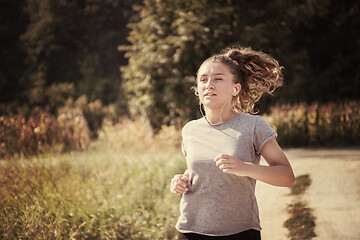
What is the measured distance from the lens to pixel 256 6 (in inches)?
380

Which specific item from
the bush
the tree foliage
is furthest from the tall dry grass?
the bush

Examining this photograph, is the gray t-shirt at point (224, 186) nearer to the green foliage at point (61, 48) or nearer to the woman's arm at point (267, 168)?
the woman's arm at point (267, 168)

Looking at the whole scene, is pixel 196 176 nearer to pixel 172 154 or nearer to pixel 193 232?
pixel 193 232

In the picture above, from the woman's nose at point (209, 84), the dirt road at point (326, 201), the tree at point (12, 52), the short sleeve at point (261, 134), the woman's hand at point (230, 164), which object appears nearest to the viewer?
the woman's hand at point (230, 164)

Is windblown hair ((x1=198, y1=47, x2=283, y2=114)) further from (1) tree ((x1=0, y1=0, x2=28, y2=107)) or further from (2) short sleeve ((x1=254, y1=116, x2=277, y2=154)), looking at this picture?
(1) tree ((x1=0, y1=0, x2=28, y2=107))

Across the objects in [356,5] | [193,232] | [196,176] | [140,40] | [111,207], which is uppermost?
[356,5]

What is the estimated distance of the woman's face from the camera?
2.07 metres

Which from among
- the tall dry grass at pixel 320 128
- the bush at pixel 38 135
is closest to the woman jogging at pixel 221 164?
the bush at pixel 38 135

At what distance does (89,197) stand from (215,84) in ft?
10.2

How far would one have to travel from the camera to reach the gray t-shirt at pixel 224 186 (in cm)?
195

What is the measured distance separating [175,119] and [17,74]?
53.0ft

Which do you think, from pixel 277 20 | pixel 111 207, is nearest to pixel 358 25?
pixel 277 20

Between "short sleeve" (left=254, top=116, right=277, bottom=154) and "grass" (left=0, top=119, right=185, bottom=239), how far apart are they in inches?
79.7

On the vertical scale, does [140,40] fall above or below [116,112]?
above
